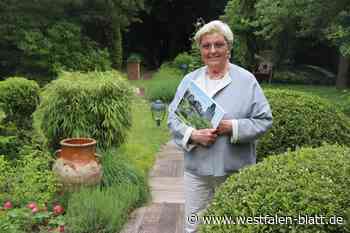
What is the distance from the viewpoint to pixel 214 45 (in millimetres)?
2424

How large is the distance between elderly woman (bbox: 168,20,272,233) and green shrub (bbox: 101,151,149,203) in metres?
2.15

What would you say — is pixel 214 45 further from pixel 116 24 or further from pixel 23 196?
pixel 116 24

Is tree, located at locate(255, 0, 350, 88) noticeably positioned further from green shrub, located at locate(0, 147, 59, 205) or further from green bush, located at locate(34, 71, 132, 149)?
green shrub, located at locate(0, 147, 59, 205)

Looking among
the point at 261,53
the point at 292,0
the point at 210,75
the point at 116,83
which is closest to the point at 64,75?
the point at 116,83

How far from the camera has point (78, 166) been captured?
14.2 ft

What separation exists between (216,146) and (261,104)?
31 cm

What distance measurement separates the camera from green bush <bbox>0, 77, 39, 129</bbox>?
5.38m

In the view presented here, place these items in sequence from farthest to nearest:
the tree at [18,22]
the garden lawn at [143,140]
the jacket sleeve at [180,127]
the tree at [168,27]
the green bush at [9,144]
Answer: the tree at [168,27] < the tree at [18,22] < the garden lawn at [143,140] < the green bush at [9,144] < the jacket sleeve at [180,127]

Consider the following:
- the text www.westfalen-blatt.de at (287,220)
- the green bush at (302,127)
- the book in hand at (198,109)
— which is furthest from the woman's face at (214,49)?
the green bush at (302,127)

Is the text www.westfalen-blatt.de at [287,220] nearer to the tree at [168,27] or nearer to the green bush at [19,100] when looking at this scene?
the green bush at [19,100]

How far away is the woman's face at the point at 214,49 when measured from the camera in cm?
242

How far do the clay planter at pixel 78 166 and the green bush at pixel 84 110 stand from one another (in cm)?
60

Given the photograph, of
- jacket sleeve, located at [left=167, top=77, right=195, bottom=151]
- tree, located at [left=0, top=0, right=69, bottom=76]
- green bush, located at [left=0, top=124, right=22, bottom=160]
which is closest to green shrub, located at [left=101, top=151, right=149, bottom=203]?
green bush, located at [left=0, top=124, right=22, bottom=160]

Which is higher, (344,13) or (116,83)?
(344,13)
